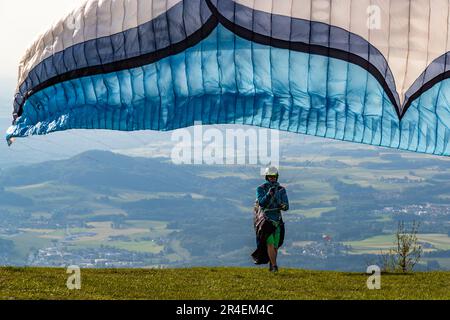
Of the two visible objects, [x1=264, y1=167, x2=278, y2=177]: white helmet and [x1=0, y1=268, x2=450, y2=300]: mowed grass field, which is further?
[x1=264, y1=167, x2=278, y2=177]: white helmet

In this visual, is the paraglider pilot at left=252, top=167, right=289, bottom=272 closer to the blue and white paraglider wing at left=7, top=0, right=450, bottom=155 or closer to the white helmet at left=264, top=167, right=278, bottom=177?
the white helmet at left=264, top=167, right=278, bottom=177

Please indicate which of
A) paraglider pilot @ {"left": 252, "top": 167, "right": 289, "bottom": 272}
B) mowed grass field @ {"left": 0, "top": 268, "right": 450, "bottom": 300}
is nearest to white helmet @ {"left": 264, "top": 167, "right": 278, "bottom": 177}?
paraglider pilot @ {"left": 252, "top": 167, "right": 289, "bottom": 272}

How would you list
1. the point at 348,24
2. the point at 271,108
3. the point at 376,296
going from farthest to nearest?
the point at 376,296 → the point at 271,108 → the point at 348,24

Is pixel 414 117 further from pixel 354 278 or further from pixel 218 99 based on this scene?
pixel 354 278

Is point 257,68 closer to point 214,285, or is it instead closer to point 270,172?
point 270,172

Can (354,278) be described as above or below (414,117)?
below

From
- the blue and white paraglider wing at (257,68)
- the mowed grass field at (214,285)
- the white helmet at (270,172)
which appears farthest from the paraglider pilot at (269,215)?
the blue and white paraglider wing at (257,68)

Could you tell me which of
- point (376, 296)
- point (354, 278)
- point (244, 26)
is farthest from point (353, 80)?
point (354, 278)
